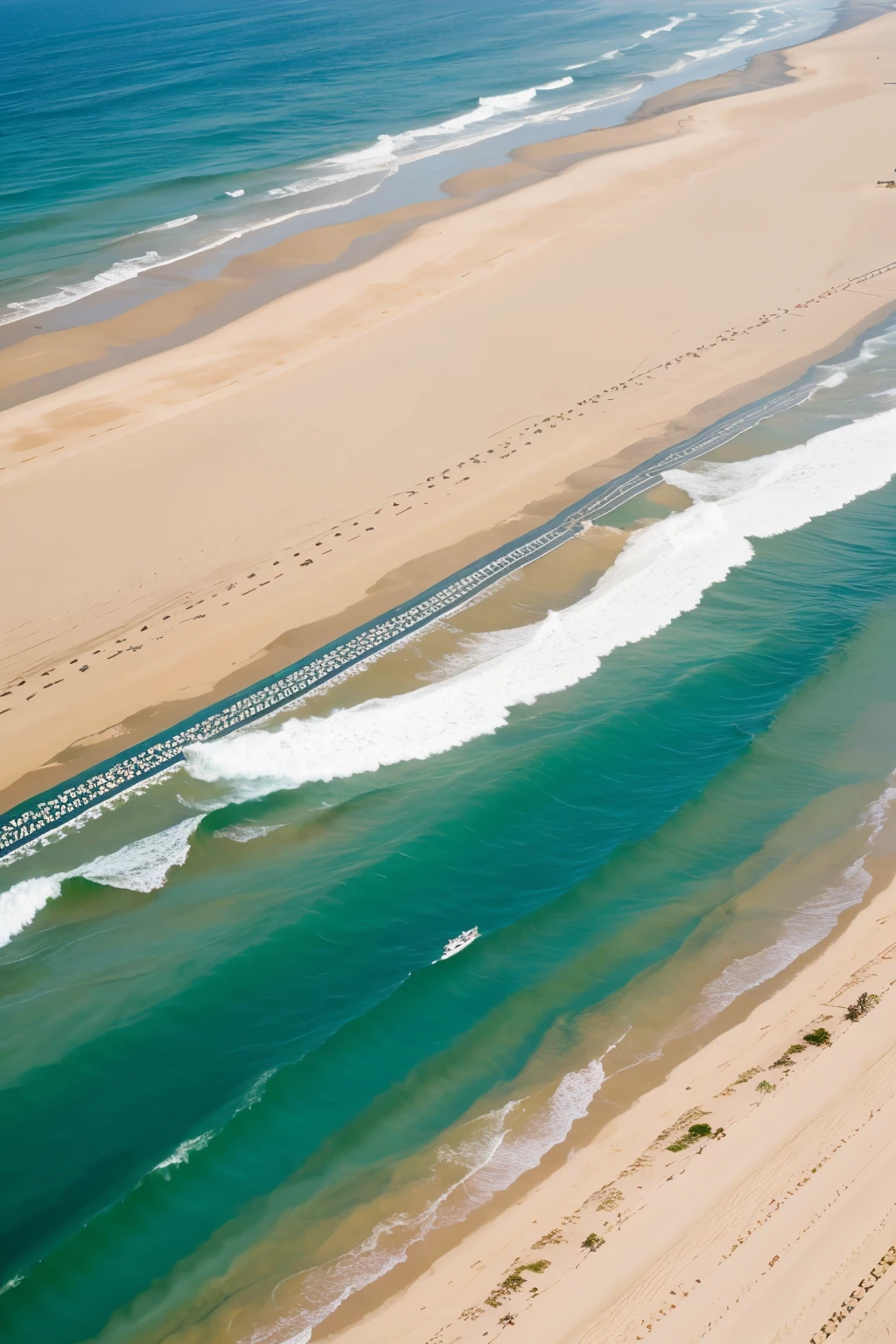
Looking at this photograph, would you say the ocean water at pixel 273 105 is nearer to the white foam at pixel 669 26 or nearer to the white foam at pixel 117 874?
the white foam at pixel 669 26

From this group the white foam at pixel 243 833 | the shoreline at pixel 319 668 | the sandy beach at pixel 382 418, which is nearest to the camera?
the white foam at pixel 243 833

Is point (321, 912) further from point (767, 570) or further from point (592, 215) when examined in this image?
point (592, 215)

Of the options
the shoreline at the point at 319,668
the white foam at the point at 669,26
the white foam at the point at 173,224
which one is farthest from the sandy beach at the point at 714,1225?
the white foam at the point at 669,26

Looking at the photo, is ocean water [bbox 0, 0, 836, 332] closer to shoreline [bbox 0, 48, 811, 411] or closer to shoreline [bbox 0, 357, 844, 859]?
shoreline [bbox 0, 48, 811, 411]

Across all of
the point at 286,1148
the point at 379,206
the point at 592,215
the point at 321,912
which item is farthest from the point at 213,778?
the point at 379,206

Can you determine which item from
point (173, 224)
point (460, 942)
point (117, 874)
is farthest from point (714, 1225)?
point (173, 224)

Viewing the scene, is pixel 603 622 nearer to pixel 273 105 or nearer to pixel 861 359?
pixel 861 359
